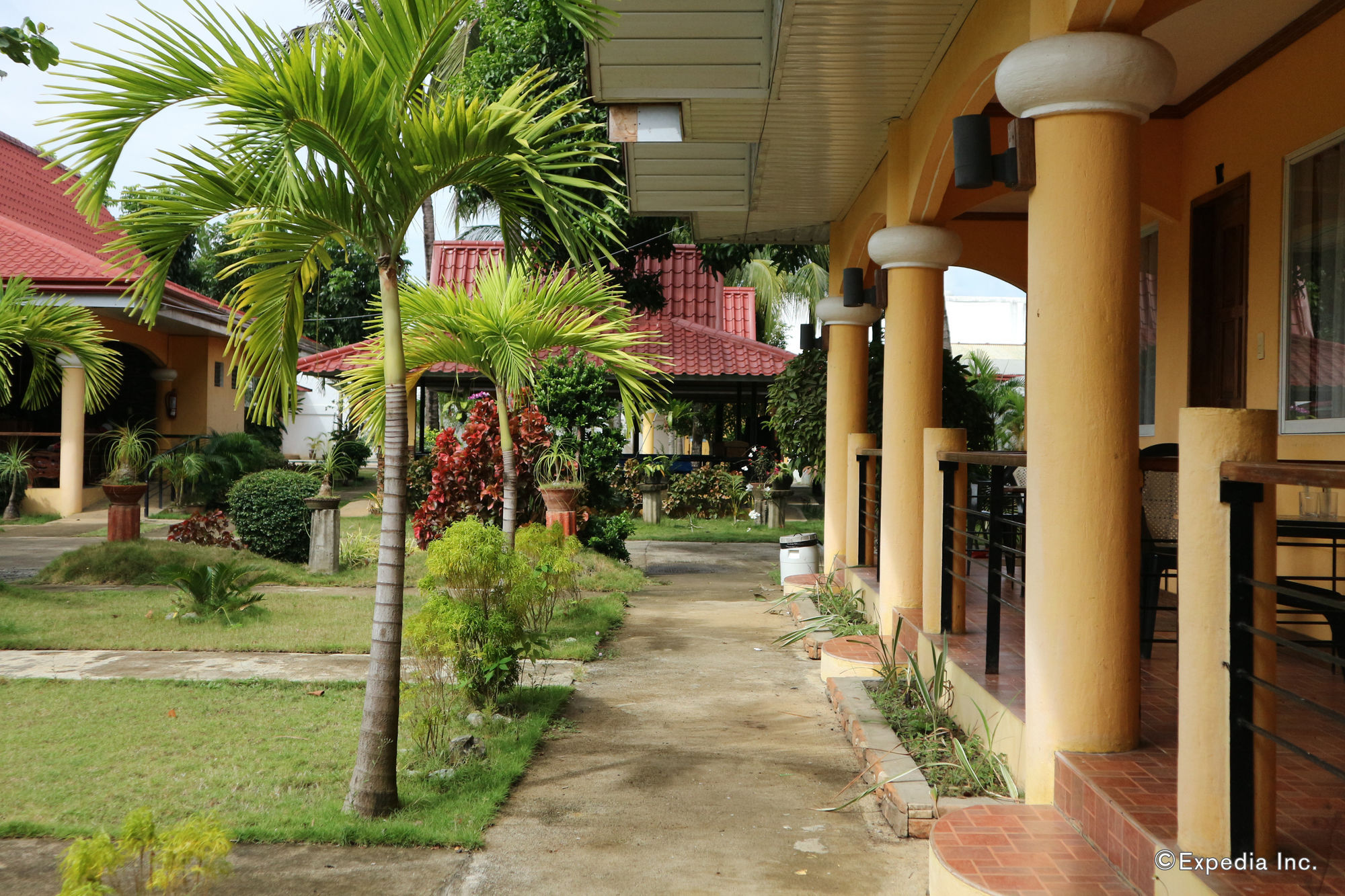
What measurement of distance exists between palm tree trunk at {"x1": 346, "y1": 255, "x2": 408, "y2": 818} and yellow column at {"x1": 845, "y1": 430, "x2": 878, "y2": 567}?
201 inches

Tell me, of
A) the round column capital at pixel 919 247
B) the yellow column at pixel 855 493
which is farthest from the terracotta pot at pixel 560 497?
the round column capital at pixel 919 247

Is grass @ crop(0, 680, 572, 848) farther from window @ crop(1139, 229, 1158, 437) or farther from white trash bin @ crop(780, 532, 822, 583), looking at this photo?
window @ crop(1139, 229, 1158, 437)

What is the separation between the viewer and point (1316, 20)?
5301 mm

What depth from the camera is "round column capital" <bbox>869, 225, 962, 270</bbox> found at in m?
6.52

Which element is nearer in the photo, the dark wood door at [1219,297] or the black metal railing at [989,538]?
the black metal railing at [989,538]

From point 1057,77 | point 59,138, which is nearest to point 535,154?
point 59,138

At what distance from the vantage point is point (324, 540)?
445 inches

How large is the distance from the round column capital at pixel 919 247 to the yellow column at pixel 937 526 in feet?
4.87

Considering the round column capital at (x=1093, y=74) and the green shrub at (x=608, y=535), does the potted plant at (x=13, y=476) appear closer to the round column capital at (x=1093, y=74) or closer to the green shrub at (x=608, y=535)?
the green shrub at (x=608, y=535)

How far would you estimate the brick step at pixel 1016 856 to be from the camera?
2955 mm

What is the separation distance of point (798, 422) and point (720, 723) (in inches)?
201

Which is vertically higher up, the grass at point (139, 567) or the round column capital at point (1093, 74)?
the round column capital at point (1093, 74)

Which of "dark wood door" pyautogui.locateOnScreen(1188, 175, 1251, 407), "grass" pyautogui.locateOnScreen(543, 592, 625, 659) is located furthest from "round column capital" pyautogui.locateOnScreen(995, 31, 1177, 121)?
"grass" pyautogui.locateOnScreen(543, 592, 625, 659)

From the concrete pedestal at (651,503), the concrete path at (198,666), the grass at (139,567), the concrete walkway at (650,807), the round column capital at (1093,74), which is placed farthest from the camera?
the concrete pedestal at (651,503)
